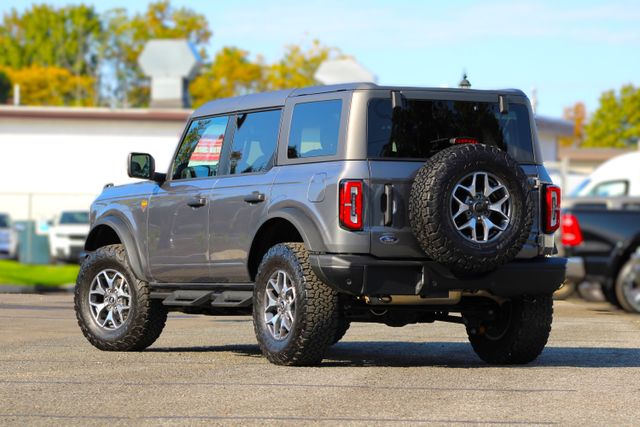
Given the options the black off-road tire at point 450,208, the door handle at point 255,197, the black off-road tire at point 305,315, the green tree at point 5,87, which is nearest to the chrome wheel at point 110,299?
the door handle at point 255,197

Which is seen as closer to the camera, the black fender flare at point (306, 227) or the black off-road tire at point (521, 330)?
the black fender flare at point (306, 227)

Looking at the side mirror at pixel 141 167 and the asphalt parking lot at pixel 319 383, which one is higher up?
the side mirror at pixel 141 167

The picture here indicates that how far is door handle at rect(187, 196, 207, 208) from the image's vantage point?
11.8 meters

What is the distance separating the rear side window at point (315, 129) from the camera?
10.8 m

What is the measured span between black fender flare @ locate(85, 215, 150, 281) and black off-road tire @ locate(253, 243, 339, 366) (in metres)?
2.05

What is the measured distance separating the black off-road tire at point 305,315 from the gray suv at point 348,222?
11mm

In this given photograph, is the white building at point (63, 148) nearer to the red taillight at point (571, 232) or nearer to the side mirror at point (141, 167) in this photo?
the red taillight at point (571, 232)

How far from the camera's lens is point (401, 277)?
33.9ft

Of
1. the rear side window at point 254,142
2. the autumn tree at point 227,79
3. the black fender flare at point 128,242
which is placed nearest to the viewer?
the rear side window at point 254,142

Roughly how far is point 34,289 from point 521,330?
607 inches

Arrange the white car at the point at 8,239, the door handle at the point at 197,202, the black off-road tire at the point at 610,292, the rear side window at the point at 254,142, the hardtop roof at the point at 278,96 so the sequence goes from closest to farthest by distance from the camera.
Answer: the hardtop roof at the point at 278,96 → the rear side window at the point at 254,142 → the door handle at the point at 197,202 → the black off-road tire at the point at 610,292 → the white car at the point at 8,239

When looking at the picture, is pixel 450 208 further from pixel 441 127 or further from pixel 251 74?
pixel 251 74

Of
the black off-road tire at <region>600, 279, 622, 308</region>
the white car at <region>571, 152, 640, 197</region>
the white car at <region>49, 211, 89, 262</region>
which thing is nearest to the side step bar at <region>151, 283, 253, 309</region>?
the black off-road tire at <region>600, 279, 622, 308</region>

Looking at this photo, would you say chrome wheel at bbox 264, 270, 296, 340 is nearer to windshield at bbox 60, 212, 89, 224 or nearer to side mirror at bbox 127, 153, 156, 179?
side mirror at bbox 127, 153, 156, 179
